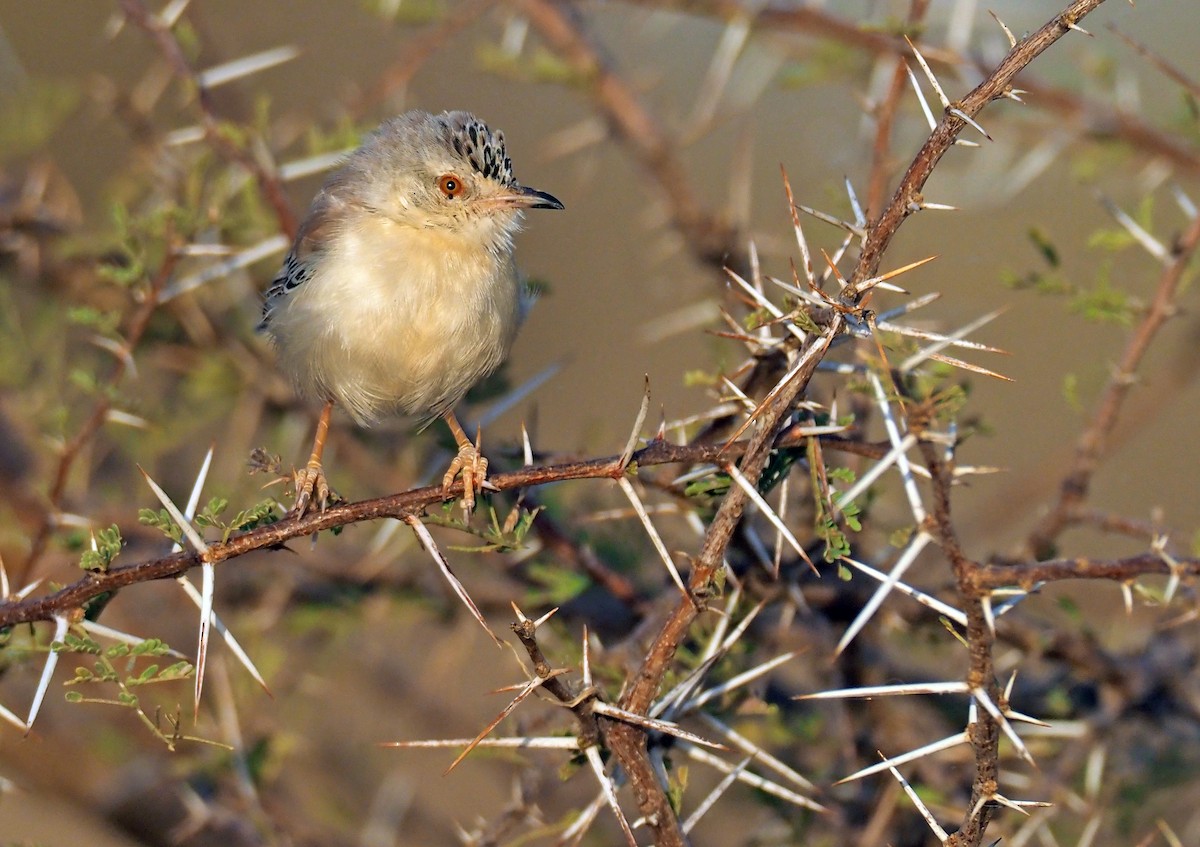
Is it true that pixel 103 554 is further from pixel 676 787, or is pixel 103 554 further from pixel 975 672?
pixel 975 672

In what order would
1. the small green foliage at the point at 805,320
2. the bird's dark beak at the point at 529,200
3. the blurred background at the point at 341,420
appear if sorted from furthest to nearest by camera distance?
the blurred background at the point at 341,420 → the bird's dark beak at the point at 529,200 → the small green foliage at the point at 805,320

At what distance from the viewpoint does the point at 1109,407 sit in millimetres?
3221

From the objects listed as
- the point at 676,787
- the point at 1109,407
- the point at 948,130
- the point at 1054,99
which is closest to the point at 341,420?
the point at 676,787

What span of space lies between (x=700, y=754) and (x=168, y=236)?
2135mm

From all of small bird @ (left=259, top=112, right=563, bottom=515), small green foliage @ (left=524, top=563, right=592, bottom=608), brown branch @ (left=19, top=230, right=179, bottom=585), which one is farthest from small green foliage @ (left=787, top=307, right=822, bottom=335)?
brown branch @ (left=19, top=230, right=179, bottom=585)

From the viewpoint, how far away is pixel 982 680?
83.3 inches

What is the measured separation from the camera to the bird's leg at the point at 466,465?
2.83 metres

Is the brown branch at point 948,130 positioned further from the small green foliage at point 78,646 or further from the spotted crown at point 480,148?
the spotted crown at point 480,148

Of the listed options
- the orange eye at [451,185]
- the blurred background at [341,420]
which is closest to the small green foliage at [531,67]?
the blurred background at [341,420]

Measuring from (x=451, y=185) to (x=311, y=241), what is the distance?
488mm

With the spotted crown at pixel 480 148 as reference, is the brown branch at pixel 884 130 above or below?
above

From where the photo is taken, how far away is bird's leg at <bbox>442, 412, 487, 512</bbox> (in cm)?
283

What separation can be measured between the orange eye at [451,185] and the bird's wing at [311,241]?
0.30 meters

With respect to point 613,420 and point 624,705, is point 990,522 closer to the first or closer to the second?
point 624,705
